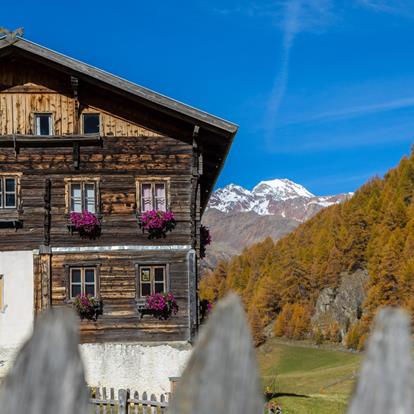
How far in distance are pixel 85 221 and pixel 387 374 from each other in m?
21.4

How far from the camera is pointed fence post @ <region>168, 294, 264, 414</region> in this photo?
178 centimetres

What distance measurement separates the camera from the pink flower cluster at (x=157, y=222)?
2284 cm

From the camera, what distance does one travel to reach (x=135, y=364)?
906 inches

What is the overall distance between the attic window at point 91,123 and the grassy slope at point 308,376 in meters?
9.94

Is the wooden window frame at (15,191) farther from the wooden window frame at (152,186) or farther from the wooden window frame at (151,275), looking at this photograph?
the wooden window frame at (151,275)

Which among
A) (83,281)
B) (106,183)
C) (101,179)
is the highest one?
(101,179)

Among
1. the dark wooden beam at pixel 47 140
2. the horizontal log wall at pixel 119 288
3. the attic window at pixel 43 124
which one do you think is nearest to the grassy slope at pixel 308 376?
the horizontal log wall at pixel 119 288

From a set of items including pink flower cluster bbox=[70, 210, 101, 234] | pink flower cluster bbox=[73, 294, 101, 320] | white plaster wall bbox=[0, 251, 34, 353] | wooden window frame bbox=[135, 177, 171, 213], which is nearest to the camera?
pink flower cluster bbox=[73, 294, 101, 320]

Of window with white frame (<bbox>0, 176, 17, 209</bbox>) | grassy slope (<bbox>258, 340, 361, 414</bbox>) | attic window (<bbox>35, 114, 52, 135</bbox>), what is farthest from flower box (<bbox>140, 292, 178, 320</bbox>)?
attic window (<bbox>35, 114, 52, 135</bbox>)

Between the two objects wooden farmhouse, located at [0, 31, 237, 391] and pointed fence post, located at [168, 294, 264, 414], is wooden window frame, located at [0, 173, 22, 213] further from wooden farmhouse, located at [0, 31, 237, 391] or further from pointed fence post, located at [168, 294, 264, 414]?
pointed fence post, located at [168, 294, 264, 414]

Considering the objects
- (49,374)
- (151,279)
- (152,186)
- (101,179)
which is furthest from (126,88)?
(49,374)

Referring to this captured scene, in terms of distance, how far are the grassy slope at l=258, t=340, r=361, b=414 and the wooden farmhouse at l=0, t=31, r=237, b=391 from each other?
4.27 metres

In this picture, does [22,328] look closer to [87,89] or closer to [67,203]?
[67,203]

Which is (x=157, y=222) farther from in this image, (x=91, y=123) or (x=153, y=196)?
(x=91, y=123)
